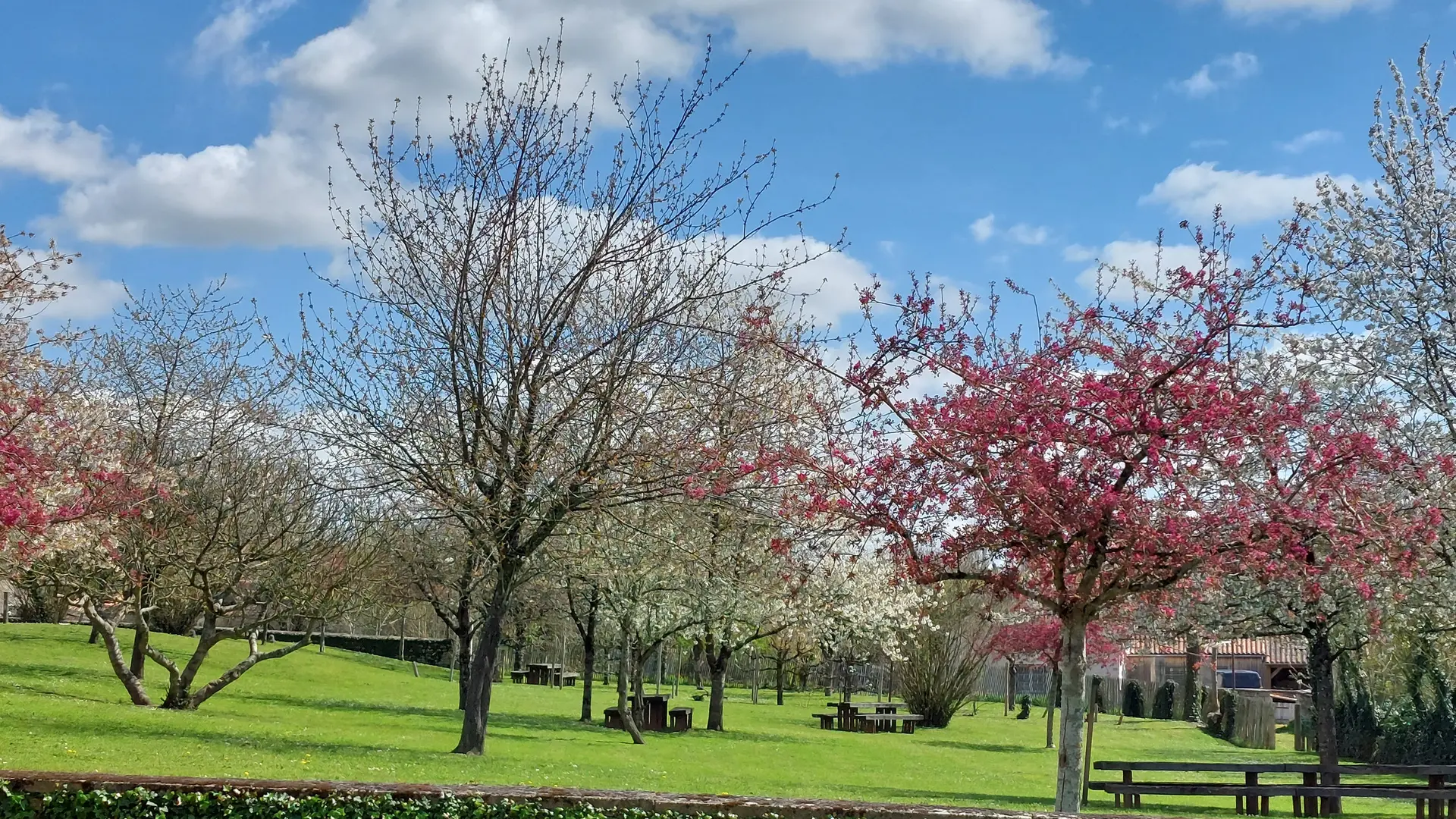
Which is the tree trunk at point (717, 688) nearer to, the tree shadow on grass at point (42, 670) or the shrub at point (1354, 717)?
the tree shadow on grass at point (42, 670)

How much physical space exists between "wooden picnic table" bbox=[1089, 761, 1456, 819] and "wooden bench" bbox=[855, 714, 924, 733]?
41.6 ft

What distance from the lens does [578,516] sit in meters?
14.4

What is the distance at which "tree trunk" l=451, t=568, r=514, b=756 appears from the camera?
14.6 metres

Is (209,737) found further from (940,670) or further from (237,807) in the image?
(940,670)

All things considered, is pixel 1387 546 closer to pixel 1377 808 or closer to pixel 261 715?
pixel 1377 808

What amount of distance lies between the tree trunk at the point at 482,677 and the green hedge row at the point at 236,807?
21.0 ft

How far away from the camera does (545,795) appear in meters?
8.17

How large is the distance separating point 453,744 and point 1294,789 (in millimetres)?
11744

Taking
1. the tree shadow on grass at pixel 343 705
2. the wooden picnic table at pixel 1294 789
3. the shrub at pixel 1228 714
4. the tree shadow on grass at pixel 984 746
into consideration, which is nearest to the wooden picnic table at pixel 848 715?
the tree shadow on grass at pixel 984 746

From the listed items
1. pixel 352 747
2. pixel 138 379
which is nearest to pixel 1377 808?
pixel 352 747

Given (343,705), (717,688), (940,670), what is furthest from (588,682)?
(940,670)

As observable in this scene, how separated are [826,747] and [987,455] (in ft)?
52.5

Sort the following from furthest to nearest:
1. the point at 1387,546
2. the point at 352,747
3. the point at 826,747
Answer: the point at 826,747 < the point at 352,747 < the point at 1387,546

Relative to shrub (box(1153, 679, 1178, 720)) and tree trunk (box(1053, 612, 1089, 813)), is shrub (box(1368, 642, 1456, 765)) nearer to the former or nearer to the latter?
tree trunk (box(1053, 612, 1089, 813))
